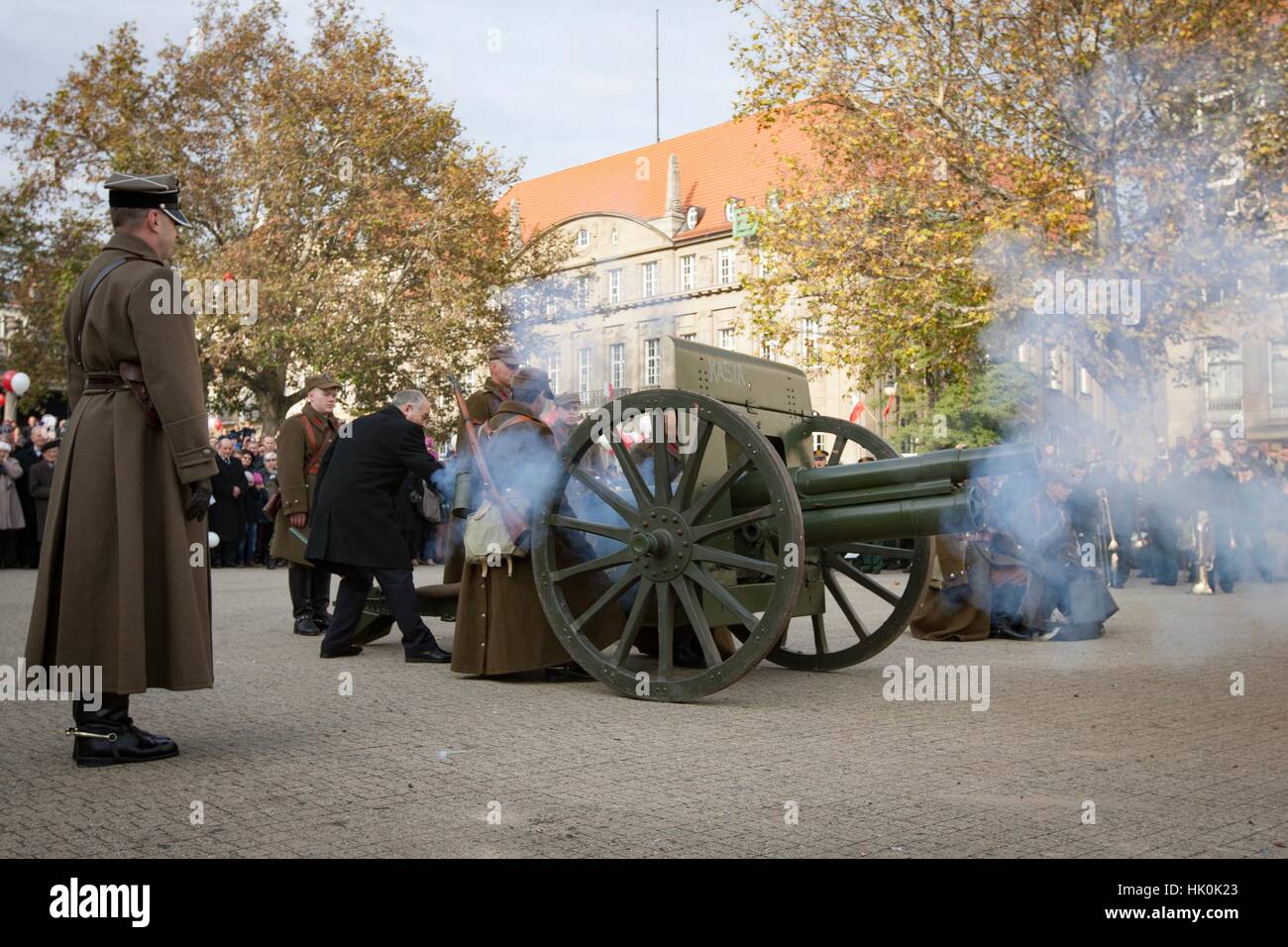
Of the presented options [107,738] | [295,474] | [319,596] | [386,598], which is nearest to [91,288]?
[107,738]

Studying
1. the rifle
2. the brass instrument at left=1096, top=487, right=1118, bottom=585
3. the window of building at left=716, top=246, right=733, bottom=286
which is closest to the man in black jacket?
the rifle

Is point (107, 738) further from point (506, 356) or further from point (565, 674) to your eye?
point (506, 356)

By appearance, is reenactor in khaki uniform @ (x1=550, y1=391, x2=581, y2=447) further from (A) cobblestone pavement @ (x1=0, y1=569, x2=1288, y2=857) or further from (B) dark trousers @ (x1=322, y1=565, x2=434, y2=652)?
(A) cobblestone pavement @ (x1=0, y1=569, x2=1288, y2=857)

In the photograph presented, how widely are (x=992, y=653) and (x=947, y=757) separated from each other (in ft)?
14.4

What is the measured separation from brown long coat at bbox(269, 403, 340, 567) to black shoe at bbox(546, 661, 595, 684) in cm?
305

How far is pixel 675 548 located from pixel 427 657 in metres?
2.60

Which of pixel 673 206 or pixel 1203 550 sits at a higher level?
pixel 673 206

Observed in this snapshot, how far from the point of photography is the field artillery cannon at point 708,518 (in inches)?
278

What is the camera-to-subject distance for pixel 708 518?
7758 millimetres

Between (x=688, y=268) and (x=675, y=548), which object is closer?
(x=675, y=548)

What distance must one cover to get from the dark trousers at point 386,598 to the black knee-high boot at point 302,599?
1.42 m

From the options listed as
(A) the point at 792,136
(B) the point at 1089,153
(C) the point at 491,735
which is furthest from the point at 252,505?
(A) the point at 792,136

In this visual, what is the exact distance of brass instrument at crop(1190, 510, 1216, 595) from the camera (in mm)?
14867

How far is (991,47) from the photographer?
23094 millimetres
